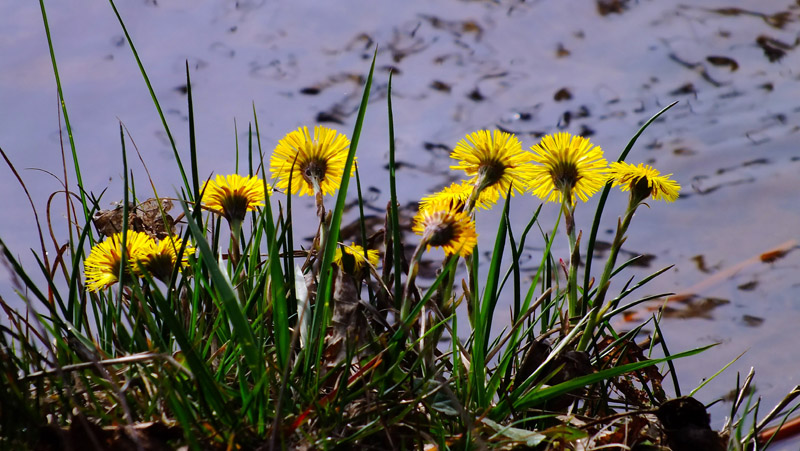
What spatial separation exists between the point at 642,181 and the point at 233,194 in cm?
53

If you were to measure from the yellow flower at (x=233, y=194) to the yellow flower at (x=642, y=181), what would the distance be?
0.46 metres

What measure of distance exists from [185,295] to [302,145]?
274 millimetres

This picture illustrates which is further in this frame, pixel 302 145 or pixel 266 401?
pixel 302 145

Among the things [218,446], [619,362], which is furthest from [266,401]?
[619,362]

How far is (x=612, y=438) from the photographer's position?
0.71 meters

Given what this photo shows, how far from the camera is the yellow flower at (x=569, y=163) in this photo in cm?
80

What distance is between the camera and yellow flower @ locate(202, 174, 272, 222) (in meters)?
0.79

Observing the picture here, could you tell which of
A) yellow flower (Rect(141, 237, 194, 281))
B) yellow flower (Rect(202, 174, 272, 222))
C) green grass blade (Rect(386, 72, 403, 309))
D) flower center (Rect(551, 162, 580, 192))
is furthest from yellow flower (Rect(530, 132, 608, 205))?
yellow flower (Rect(141, 237, 194, 281))

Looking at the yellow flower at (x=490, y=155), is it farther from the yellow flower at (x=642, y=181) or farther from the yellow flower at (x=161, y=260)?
the yellow flower at (x=161, y=260)

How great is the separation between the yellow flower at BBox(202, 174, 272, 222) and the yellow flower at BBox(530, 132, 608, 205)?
36 cm

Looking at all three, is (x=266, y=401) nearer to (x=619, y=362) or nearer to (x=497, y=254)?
(x=497, y=254)

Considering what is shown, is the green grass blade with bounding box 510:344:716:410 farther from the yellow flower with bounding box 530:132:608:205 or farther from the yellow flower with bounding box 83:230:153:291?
the yellow flower with bounding box 83:230:153:291

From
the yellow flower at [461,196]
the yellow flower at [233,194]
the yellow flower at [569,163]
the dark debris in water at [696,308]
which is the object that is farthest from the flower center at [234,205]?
the dark debris in water at [696,308]

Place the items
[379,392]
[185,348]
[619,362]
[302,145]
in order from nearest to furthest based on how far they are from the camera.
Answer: [185,348]
[379,392]
[302,145]
[619,362]
